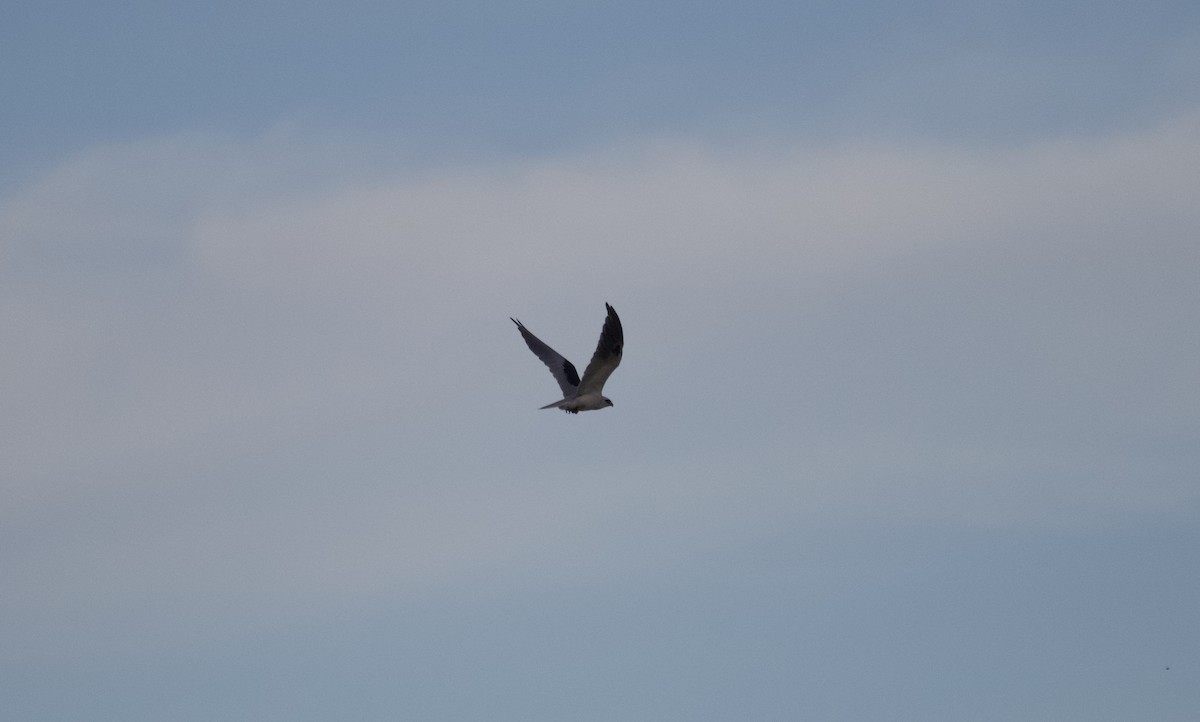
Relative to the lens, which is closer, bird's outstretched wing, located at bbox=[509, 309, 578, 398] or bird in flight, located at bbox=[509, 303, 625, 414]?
bird in flight, located at bbox=[509, 303, 625, 414]

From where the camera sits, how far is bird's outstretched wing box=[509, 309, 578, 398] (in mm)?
55844

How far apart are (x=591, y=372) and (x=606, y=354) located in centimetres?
82

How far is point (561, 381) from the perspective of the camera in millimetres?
56531

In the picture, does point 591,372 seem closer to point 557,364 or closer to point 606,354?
point 606,354

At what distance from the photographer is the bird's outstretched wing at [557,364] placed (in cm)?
5584

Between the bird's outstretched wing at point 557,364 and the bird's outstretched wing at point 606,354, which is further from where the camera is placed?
the bird's outstretched wing at point 557,364

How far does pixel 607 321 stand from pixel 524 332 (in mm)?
7688

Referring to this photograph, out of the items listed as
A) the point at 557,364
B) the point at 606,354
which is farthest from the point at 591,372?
the point at 557,364

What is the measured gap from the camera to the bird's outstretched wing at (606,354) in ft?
173

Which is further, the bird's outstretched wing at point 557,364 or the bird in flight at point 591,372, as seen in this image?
the bird's outstretched wing at point 557,364

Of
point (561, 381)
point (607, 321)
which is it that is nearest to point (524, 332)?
point (561, 381)

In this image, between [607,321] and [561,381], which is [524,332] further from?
[607,321]

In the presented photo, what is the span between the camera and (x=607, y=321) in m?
52.6

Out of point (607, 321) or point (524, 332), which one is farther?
point (524, 332)
